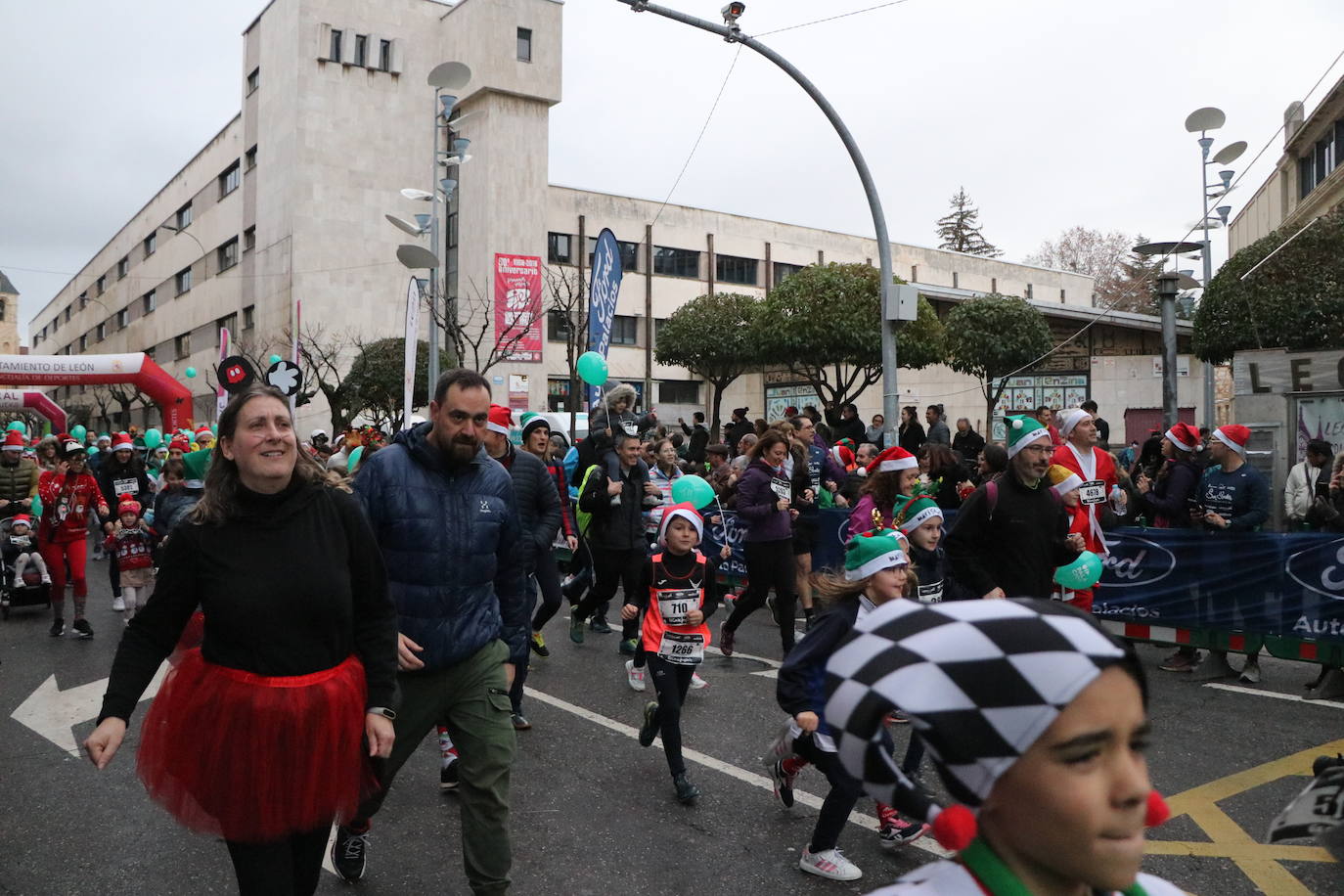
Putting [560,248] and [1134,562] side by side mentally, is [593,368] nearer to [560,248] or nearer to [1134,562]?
[1134,562]

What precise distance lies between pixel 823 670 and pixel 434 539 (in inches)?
61.6

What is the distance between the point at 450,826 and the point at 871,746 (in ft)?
13.3

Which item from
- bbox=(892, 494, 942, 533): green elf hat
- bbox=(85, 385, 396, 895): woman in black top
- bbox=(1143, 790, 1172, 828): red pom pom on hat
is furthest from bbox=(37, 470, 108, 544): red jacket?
bbox=(1143, 790, 1172, 828): red pom pom on hat

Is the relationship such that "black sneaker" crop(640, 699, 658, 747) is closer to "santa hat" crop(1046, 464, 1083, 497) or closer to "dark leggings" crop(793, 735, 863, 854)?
"dark leggings" crop(793, 735, 863, 854)

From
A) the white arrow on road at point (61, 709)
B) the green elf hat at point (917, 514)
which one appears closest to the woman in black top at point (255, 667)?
the green elf hat at point (917, 514)

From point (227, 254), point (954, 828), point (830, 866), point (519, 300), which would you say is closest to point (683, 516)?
point (830, 866)

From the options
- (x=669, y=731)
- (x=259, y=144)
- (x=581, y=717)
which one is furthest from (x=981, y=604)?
(x=259, y=144)

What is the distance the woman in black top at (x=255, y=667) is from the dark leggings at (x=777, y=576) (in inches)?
211

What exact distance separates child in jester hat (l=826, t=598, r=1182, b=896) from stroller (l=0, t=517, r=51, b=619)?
476 inches

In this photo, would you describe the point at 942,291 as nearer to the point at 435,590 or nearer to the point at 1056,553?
the point at 1056,553

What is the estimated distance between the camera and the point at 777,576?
817cm

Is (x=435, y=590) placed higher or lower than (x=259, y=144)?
lower

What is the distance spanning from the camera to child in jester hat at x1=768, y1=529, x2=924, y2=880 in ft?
12.9

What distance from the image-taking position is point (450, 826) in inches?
194
